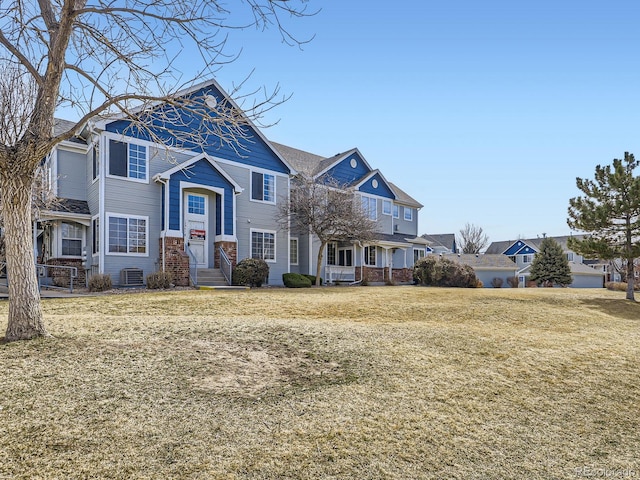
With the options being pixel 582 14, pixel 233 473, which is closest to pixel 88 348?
pixel 233 473

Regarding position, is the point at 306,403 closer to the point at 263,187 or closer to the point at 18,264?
the point at 18,264

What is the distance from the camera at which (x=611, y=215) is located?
1864 centimetres

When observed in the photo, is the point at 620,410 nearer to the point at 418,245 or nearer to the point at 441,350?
the point at 441,350

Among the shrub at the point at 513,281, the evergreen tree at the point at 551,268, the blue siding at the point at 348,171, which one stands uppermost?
the blue siding at the point at 348,171

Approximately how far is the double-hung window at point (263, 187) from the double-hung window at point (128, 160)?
222 inches

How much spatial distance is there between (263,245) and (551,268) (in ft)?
90.8

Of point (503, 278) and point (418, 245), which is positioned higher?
point (418, 245)

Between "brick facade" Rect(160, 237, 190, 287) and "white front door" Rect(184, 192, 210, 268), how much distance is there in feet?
3.39

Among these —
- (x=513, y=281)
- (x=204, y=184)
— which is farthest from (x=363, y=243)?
(x=513, y=281)

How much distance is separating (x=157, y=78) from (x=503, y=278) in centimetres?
4486

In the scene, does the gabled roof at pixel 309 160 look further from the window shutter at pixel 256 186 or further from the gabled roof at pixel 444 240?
the gabled roof at pixel 444 240

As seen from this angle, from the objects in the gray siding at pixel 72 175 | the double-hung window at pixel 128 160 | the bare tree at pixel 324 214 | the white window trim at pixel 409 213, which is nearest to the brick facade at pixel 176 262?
the double-hung window at pixel 128 160

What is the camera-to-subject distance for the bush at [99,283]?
15227 millimetres

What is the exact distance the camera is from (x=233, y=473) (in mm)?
3254
